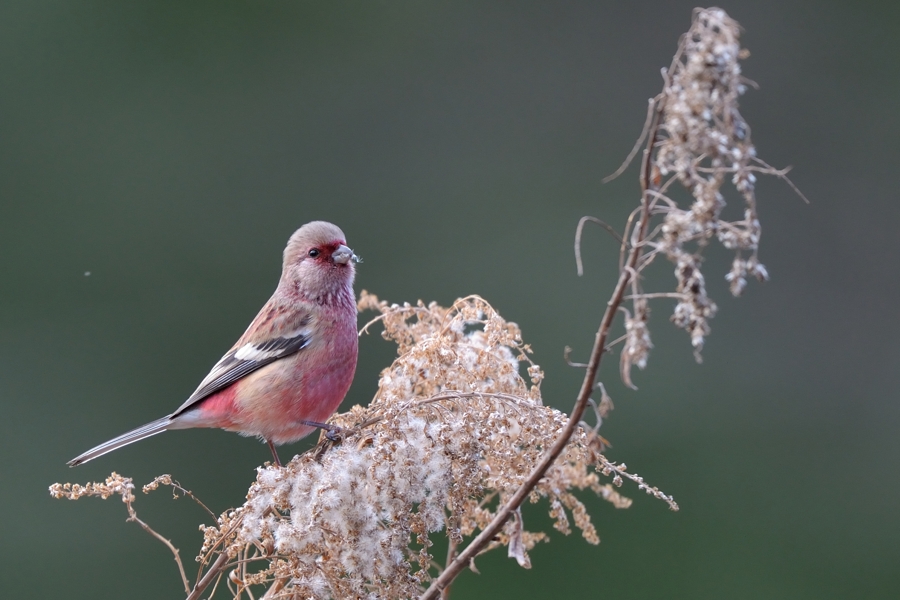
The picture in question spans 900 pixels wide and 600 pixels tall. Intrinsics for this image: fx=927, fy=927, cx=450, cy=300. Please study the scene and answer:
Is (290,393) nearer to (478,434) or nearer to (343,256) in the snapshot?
(343,256)

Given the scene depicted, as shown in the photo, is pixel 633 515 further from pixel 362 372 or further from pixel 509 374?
pixel 509 374

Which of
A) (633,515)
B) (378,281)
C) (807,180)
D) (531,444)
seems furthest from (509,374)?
(807,180)

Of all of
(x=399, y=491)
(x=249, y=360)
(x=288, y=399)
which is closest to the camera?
(x=399, y=491)

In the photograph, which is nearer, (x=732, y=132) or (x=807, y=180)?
(x=732, y=132)

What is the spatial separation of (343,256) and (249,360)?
1.75 ft

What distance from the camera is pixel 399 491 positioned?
1903 millimetres

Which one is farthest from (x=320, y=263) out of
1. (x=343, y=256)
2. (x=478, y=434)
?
(x=478, y=434)

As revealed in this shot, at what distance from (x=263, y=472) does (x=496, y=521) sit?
665mm

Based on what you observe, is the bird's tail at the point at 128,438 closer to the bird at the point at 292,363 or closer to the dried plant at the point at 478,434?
the bird at the point at 292,363

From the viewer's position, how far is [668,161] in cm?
146

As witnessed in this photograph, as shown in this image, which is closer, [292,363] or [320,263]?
[292,363]

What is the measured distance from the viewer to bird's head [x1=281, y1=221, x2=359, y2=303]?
360 cm

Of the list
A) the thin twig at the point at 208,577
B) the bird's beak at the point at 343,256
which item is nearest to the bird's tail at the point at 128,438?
the bird's beak at the point at 343,256

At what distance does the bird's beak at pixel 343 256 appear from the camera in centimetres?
359
